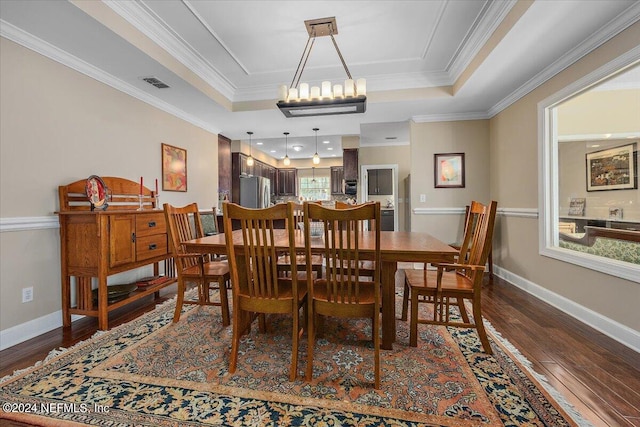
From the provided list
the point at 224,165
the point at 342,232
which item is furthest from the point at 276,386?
the point at 224,165

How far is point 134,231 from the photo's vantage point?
2.71m

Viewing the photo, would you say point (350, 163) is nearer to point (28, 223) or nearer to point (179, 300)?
point (179, 300)

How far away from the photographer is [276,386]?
1592 mm

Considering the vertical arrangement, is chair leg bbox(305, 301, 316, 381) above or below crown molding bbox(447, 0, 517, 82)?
below

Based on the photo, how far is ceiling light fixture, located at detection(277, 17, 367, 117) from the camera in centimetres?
256

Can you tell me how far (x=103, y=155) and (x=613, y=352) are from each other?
15.5 ft

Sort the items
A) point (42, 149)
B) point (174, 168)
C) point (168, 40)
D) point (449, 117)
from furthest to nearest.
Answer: point (449, 117), point (174, 168), point (168, 40), point (42, 149)

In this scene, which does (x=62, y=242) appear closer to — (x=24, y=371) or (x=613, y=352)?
(x=24, y=371)

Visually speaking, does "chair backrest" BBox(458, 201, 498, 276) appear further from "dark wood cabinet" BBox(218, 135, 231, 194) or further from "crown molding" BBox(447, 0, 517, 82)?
"dark wood cabinet" BBox(218, 135, 231, 194)

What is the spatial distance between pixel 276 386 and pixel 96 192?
7.89 ft

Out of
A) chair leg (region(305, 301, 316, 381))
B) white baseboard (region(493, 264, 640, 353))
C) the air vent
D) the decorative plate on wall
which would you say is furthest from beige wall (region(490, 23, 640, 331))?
the decorative plate on wall

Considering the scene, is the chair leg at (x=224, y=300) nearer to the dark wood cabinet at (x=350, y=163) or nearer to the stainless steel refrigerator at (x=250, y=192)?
the stainless steel refrigerator at (x=250, y=192)

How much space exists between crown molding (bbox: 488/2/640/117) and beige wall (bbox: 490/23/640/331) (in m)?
0.04

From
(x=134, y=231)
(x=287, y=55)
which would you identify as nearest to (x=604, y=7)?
(x=287, y=55)
